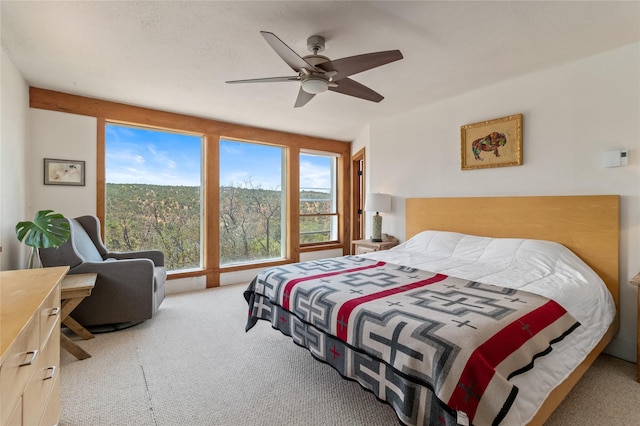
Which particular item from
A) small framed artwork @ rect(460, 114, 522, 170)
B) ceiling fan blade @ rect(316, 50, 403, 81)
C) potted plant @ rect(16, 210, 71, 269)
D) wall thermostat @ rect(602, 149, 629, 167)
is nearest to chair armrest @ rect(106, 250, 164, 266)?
potted plant @ rect(16, 210, 71, 269)

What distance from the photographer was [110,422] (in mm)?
1621

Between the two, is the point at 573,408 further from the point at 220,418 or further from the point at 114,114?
the point at 114,114

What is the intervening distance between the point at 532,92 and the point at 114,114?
15.2 ft

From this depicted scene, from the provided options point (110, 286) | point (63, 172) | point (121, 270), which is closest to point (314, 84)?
point (121, 270)

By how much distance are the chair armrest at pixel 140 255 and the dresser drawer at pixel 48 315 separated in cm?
211

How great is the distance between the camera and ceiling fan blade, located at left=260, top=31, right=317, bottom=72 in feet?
5.35

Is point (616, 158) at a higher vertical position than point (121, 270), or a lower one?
higher

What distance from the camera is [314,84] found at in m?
2.09

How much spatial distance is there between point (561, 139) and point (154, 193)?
4.65 metres

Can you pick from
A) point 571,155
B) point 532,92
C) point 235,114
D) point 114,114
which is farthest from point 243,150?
point 571,155

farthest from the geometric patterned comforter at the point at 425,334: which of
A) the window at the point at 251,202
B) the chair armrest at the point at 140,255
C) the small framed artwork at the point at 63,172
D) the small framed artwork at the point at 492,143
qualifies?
the small framed artwork at the point at 63,172

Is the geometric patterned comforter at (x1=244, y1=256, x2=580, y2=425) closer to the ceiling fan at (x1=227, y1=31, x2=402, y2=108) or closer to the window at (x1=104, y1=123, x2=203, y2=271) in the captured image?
the ceiling fan at (x1=227, y1=31, x2=402, y2=108)

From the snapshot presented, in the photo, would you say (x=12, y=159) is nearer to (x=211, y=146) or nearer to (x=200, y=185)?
(x=200, y=185)

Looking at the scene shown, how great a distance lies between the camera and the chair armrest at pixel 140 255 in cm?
339
